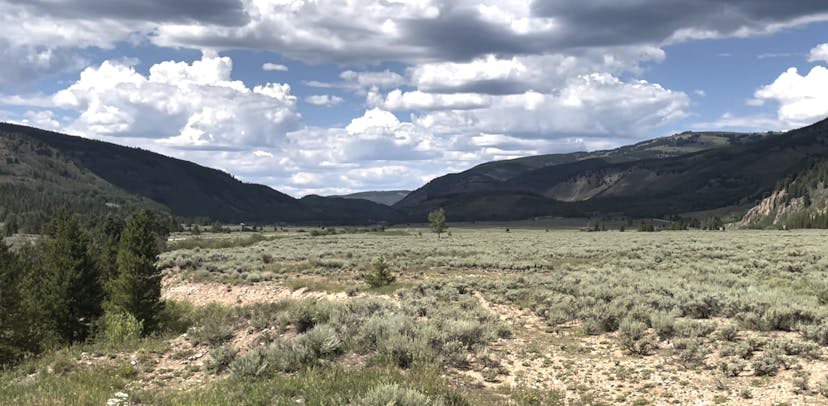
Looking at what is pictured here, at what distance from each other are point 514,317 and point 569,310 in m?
2.00

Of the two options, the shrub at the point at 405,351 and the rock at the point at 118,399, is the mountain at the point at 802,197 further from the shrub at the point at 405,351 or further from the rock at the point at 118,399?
the rock at the point at 118,399

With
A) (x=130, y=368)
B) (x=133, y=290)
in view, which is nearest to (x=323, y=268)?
(x=133, y=290)

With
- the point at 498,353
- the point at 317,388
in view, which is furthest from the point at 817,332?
the point at 317,388

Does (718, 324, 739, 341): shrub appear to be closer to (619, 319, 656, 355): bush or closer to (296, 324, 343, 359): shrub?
(619, 319, 656, 355): bush

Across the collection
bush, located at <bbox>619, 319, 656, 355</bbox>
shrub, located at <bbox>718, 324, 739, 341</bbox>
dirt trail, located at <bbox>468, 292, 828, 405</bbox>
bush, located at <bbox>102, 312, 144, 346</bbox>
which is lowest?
bush, located at <bbox>102, 312, 144, 346</bbox>

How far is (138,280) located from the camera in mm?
25047

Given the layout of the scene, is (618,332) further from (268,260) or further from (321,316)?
(268,260)

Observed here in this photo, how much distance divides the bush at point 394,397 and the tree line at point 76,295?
17273 mm

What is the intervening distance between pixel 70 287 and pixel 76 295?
0.51 m

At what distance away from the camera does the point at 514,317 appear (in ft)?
64.1

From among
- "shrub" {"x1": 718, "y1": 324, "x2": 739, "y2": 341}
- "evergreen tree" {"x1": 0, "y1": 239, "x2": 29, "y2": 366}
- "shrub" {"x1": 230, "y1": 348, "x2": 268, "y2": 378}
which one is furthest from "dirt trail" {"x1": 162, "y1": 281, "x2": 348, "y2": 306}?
"shrub" {"x1": 718, "y1": 324, "x2": 739, "y2": 341}

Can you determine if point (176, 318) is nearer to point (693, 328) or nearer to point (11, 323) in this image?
point (11, 323)

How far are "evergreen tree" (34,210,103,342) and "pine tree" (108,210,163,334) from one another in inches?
79.4

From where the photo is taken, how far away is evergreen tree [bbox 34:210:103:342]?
26.2 meters
